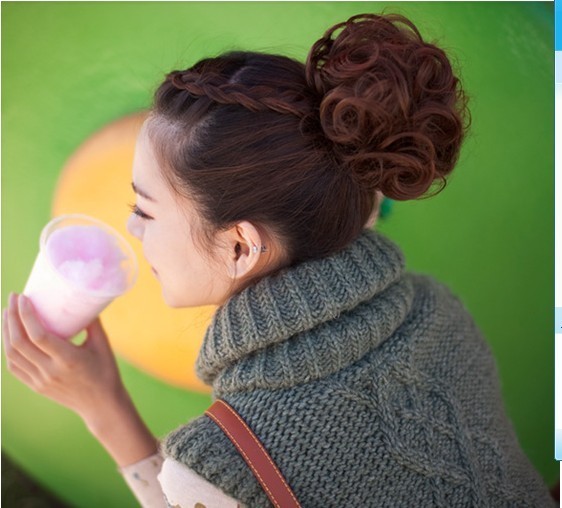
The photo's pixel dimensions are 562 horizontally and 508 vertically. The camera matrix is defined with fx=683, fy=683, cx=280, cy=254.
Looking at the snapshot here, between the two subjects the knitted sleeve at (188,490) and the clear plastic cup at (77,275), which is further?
the clear plastic cup at (77,275)

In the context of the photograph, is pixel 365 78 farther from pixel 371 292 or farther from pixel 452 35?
pixel 452 35

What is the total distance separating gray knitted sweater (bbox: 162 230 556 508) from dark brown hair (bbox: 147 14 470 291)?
105mm

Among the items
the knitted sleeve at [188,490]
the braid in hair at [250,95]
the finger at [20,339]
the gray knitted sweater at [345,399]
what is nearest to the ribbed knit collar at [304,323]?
the gray knitted sweater at [345,399]

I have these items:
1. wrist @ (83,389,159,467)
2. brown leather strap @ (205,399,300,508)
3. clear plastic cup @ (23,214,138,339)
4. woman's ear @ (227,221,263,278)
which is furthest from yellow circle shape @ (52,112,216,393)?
brown leather strap @ (205,399,300,508)

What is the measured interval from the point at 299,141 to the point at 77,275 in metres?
0.51

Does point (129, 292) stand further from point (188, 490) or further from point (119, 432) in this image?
point (188, 490)

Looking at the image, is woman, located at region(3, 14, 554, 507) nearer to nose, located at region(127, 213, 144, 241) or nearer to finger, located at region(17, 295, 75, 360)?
nose, located at region(127, 213, 144, 241)

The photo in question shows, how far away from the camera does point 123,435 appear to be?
4.36 ft

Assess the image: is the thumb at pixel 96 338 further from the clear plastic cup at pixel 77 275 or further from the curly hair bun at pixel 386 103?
the curly hair bun at pixel 386 103

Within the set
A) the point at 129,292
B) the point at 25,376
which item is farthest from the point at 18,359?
the point at 129,292

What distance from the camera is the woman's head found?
1.01 m

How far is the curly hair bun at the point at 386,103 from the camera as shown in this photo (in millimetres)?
991

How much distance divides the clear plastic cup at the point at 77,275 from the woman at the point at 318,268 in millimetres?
175

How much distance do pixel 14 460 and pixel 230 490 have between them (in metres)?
0.88
